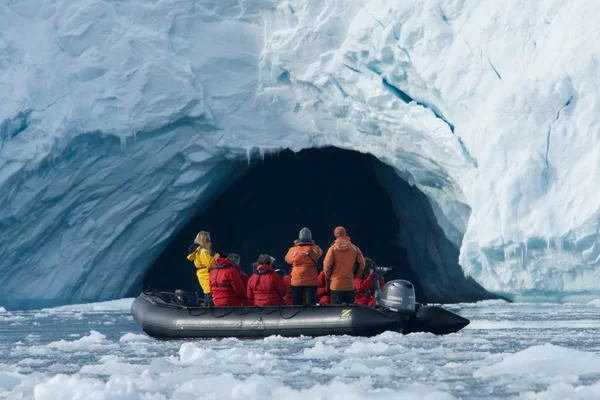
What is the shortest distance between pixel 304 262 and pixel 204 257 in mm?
1063

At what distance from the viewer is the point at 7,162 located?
590 inches

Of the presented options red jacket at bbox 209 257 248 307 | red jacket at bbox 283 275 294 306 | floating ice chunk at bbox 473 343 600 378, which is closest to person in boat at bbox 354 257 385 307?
red jacket at bbox 283 275 294 306

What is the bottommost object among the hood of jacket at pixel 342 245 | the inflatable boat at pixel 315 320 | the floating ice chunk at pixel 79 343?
the floating ice chunk at pixel 79 343

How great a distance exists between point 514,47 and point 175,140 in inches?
235

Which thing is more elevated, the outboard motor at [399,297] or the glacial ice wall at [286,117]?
the glacial ice wall at [286,117]

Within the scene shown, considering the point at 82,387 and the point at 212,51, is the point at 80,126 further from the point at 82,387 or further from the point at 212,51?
the point at 82,387

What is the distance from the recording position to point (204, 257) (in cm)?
970

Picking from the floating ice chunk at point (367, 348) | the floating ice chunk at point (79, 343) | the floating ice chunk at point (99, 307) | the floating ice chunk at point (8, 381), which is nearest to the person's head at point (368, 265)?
the floating ice chunk at point (367, 348)

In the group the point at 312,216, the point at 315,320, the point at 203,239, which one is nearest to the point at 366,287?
the point at 315,320

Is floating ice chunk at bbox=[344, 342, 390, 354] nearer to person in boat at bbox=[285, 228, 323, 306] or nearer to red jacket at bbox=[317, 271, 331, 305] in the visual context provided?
person in boat at bbox=[285, 228, 323, 306]

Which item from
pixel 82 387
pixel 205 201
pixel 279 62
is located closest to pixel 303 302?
pixel 82 387

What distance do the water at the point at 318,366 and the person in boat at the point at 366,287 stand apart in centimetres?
107

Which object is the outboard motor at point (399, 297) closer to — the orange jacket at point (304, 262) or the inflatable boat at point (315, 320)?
the inflatable boat at point (315, 320)

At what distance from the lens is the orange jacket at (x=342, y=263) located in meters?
9.34
